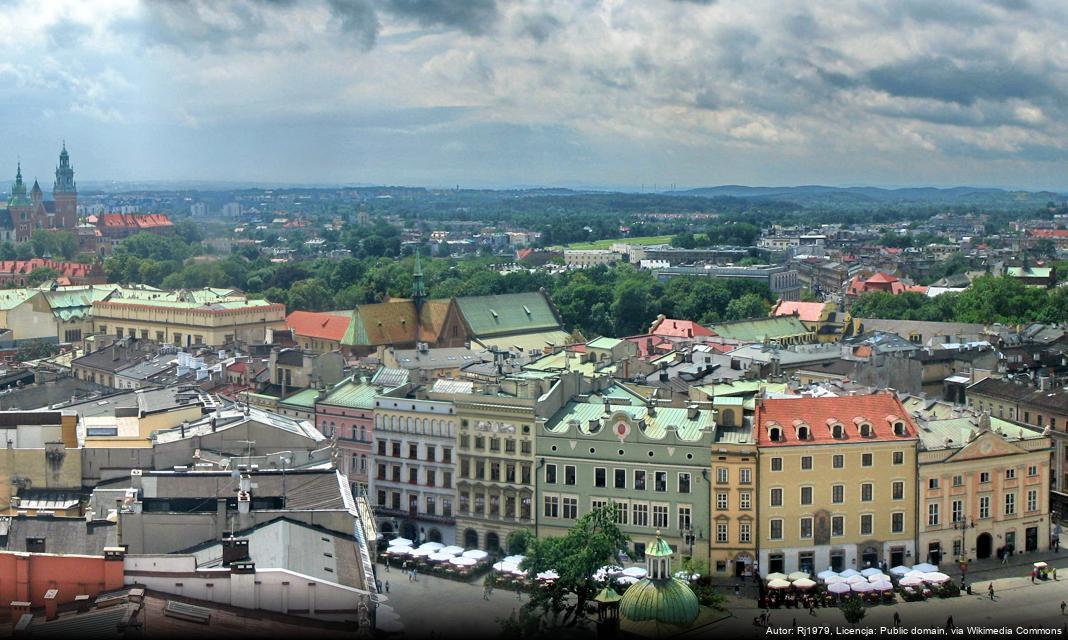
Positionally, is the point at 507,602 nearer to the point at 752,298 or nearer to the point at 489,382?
the point at 489,382

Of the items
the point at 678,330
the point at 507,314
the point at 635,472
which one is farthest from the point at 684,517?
the point at 507,314

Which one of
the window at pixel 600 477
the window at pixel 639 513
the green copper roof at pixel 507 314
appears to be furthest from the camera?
the green copper roof at pixel 507 314

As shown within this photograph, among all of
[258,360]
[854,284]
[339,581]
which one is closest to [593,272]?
[854,284]

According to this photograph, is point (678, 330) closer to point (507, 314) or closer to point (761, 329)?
point (761, 329)

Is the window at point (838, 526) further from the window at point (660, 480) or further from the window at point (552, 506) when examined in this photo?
the window at point (552, 506)

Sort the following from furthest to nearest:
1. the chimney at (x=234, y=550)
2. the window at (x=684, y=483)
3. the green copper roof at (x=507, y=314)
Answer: the green copper roof at (x=507, y=314), the window at (x=684, y=483), the chimney at (x=234, y=550)

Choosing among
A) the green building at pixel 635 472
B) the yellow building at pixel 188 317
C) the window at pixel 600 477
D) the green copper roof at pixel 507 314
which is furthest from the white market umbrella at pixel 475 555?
the yellow building at pixel 188 317
